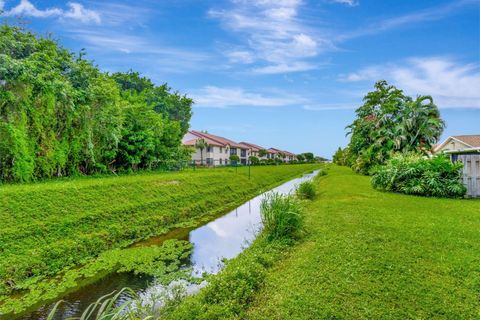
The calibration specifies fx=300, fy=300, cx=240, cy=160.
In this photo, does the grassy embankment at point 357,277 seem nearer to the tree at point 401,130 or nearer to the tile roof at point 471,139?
the tree at point 401,130

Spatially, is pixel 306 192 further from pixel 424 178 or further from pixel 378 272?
pixel 378 272

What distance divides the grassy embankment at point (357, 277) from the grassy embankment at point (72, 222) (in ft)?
12.6

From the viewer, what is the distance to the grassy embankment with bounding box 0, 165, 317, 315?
647 cm

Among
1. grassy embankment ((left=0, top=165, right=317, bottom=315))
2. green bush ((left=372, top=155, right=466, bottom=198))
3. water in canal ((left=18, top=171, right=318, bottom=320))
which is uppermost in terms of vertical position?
green bush ((left=372, top=155, right=466, bottom=198))

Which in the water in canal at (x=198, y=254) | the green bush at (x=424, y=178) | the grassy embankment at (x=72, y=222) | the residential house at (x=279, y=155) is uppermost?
the residential house at (x=279, y=155)

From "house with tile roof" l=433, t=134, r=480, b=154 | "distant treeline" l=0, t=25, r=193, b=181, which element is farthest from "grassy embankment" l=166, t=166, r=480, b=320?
"house with tile roof" l=433, t=134, r=480, b=154

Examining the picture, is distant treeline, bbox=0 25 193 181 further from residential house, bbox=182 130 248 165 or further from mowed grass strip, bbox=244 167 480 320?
residential house, bbox=182 130 248 165

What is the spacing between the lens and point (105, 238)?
29.1 ft

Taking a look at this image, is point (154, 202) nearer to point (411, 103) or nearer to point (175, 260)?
point (175, 260)

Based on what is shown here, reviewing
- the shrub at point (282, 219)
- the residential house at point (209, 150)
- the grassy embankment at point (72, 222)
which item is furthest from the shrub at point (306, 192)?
the residential house at point (209, 150)

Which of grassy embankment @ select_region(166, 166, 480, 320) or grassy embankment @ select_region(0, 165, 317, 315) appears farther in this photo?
grassy embankment @ select_region(0, 165, 317, 315)

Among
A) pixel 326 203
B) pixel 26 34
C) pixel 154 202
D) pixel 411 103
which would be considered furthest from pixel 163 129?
pixel 411 103

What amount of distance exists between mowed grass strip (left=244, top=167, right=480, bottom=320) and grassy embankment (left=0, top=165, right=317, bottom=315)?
465 centimetres

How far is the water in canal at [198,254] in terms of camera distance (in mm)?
5500
